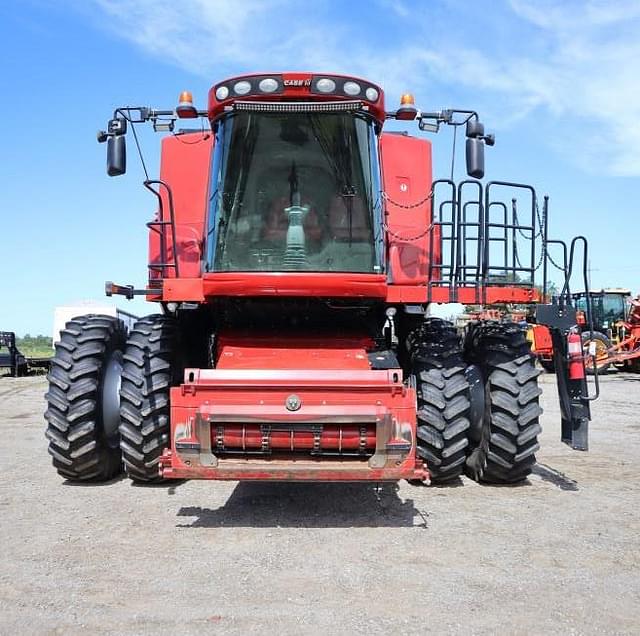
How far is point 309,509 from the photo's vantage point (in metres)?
6.23

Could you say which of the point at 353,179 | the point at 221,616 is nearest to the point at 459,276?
the point at 353,179

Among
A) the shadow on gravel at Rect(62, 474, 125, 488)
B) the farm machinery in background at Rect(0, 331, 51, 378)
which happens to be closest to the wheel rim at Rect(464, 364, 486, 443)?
the shadow on gravel at Rect(62, 474, 125, 488)

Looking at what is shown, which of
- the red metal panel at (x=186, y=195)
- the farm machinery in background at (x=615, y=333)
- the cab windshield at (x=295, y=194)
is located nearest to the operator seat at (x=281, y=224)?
the cab windshield at (x=295, y=194)

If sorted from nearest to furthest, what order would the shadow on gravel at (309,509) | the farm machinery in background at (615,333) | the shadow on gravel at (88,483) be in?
1. the shadow on gravel at (309,509)
2. the shadow on gravel at (88,483)
3. the farm machinery in background at (615,333)

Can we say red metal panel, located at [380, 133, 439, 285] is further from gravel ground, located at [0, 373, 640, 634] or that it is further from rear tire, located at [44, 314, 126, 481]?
rear tire, located at [44, 314, 126, 481]

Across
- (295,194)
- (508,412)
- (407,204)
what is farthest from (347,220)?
(508,412)

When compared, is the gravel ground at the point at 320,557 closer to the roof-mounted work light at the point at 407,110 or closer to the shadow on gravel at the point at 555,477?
the shadow on gravel at the point at 555,477

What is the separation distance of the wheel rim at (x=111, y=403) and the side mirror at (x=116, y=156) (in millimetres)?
1876

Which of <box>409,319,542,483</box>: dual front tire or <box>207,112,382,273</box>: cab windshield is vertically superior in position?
<box>207,112,382,273</box>: cab windshield

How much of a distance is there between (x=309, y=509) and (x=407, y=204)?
3.42 meters

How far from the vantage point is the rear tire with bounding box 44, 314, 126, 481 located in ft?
21.9

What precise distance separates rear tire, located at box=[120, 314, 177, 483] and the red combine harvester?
0.05 feet

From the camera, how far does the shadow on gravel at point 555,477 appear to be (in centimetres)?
719

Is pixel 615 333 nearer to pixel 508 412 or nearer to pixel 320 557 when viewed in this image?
pixel 508 412
